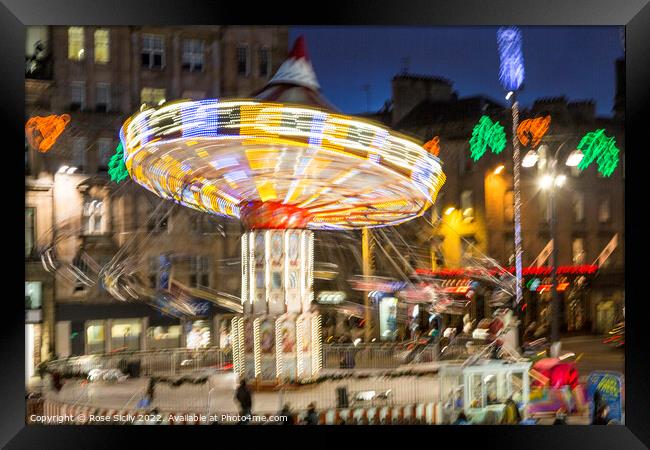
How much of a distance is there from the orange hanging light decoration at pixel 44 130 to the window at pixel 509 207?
530 centimetres

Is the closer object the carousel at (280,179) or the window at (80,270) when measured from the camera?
the carousel at (280,179)

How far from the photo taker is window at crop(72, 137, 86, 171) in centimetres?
741

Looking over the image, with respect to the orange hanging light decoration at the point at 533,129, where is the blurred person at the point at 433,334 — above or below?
below

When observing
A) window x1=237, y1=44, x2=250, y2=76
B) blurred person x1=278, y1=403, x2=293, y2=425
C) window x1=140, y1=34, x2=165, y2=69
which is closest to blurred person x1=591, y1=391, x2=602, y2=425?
blurred person x1=278, y1=403, x2=293, y2=425

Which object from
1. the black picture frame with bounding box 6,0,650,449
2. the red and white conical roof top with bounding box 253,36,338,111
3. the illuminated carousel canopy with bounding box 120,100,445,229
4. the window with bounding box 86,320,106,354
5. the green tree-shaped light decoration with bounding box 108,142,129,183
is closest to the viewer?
the illuminated carousel canopy with bounding box 120,100,445,229

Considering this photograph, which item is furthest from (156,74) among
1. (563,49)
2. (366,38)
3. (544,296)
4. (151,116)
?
(544,296)

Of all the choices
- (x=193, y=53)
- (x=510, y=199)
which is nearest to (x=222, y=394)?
(x=193, y=53)

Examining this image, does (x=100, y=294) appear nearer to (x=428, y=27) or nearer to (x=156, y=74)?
(x=156, y=74)

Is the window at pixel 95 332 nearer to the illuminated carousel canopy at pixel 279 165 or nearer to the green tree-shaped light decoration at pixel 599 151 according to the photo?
the illuminated carousel canopy at pixel 279 165

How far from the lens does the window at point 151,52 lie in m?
7.42

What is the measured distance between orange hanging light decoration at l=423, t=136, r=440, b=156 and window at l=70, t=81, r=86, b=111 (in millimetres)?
4095

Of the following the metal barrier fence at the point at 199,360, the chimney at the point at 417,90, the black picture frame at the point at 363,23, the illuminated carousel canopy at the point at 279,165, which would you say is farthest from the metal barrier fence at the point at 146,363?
the chimney at the point at 417,90

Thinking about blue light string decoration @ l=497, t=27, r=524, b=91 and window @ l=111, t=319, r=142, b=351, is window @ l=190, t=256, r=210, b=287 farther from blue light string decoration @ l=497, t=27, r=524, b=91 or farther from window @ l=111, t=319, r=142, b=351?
blue light string decoration @ l=497, t=27, r=524, b=91
